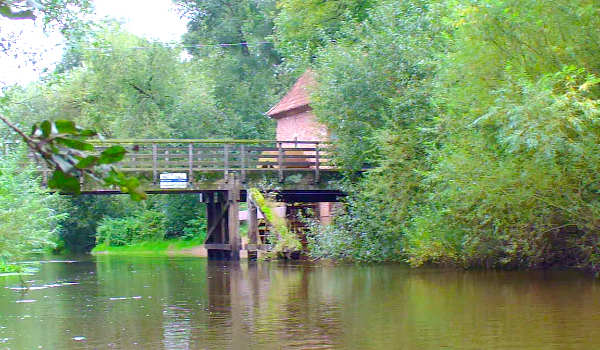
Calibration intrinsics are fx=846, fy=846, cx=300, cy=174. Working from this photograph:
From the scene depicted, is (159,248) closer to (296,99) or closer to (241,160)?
(296,99)

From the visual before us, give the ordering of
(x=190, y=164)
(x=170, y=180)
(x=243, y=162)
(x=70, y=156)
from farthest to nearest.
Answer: (x=243, y=162)
(x=190, y=164)
(x=170, y=180)
(x=70, y=156)

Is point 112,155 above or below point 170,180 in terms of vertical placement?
below

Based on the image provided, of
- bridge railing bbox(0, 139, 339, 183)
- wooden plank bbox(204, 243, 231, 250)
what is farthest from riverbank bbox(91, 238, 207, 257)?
bridge railing bbox(0, 139, 339, 183)

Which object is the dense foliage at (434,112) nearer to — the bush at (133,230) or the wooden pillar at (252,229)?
the wooden pillar at (252,229)

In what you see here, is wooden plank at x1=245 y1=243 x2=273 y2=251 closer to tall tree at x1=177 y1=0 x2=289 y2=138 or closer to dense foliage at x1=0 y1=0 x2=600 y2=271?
dense foliage at x1=0 y1=0 x2=600 y2=271

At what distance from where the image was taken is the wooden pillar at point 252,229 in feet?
94.3

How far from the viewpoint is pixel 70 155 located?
6.91 feet

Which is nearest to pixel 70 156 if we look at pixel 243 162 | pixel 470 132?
pixel 470 132

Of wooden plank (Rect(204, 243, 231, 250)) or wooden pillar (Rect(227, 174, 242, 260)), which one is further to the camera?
wooden plank (Rect(204, 243, 231, 250))

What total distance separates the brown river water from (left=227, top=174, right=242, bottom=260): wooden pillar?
7314 millimetres

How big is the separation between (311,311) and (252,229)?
48.5ft

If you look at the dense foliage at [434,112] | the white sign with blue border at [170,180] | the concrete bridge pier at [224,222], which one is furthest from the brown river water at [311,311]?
the concrete bridge pier at [224,222]

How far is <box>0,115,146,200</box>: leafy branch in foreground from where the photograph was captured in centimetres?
209

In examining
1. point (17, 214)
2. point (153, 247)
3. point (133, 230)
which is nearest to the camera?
point (17, 214)
